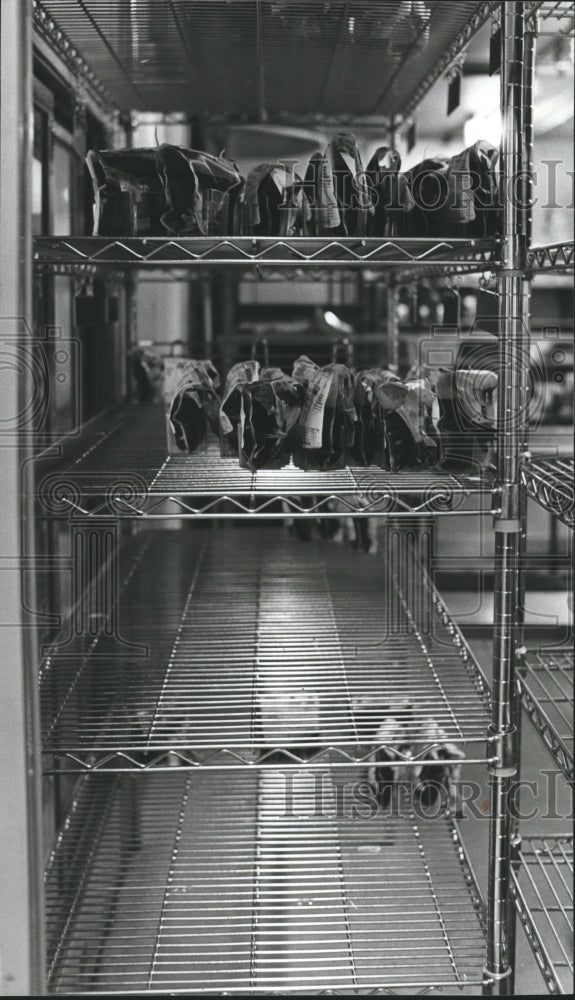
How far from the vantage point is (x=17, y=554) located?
104 cm

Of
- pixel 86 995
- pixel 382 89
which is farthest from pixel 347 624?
pixel 382 89

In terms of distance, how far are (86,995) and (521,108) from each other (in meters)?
1.35

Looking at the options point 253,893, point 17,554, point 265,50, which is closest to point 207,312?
point 265,50

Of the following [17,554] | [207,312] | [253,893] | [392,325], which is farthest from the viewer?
Answer: [207,312]

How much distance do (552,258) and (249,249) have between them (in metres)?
0.45

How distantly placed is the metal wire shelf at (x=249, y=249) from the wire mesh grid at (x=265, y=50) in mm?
478

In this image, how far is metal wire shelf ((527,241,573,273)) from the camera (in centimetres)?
134

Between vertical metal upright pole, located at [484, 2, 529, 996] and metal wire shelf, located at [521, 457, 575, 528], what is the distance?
0.15 feet

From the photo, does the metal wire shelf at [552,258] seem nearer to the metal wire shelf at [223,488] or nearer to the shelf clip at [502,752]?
the metal wire shelf at [223,488]

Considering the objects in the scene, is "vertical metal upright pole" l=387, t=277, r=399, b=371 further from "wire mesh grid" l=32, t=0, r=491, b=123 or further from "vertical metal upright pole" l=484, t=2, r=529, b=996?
"vertical metal upright pole" l=484, t=2, r=529, b=996

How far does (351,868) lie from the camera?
1.88 meters

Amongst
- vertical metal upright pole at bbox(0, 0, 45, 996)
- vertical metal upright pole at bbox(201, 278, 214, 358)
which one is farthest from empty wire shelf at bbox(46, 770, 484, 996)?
vertical metal upright pole at bbox(201, 278, 214, 358)
